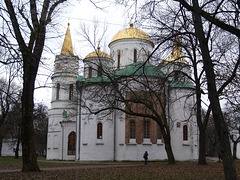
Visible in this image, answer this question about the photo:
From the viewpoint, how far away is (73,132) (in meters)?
36.1

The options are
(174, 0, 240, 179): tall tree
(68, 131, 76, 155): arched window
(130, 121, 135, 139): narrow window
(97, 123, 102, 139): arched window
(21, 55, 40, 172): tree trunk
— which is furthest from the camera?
(68, 131, 76, 155): arched window

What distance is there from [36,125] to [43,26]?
157 ft

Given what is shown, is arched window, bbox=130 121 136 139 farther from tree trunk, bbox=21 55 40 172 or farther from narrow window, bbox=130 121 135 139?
tree trunk, bbox=21 55 40 172

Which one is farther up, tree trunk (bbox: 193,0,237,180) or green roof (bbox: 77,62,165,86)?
green roof (bbox: 77,62,165,86)

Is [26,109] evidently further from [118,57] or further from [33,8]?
[118,57]

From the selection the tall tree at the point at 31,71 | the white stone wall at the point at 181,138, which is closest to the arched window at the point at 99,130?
the white stone wall at the point at 181,138

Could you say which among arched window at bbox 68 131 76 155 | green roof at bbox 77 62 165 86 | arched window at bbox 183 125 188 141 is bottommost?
arched window at bbox 68 131 76 155

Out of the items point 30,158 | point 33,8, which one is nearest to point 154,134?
point 30,158

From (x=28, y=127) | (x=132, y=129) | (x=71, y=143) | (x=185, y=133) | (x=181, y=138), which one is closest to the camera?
(x=28, y=127)

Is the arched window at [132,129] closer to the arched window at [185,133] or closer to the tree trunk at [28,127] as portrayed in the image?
the arched window at [185,133]

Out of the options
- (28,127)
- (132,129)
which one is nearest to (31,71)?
(28,127)

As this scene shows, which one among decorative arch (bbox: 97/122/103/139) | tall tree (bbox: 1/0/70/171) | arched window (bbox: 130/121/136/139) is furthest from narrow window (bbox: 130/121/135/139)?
tall tree (bbox: 1/0/70/171)

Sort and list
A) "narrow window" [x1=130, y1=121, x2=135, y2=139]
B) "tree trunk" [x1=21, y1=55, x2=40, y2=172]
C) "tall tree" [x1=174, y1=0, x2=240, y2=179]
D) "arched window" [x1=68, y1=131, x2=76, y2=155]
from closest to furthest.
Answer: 1. "tall tree" [x1=174, y1=0, x2=240, y2=179]
2. "tree trunk" [x1=21, y1=55, x2=40, y2=172]
3. "narrow window" [x1=130, y1=121, x2=135, y2=139]
4. "arched window" [x1=68, y1=131, x2=76, y2=155]

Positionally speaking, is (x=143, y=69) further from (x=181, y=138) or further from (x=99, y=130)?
(x=181, y=138)
